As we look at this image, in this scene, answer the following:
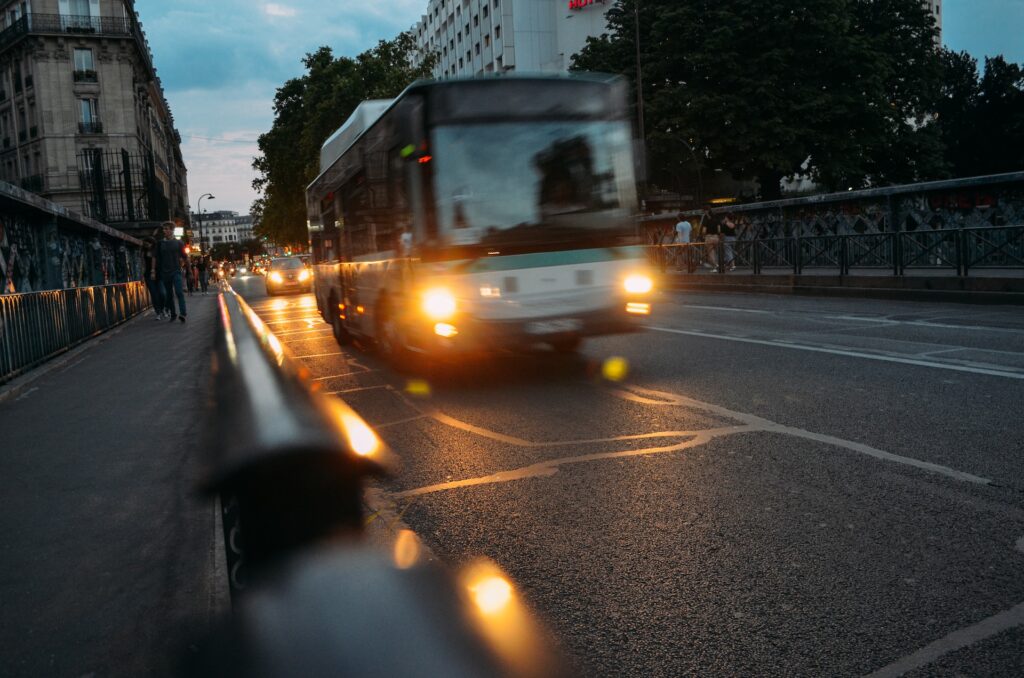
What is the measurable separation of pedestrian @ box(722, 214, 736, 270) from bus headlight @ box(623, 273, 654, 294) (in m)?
16.3

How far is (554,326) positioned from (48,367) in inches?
278

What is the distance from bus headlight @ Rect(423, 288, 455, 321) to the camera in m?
7.85

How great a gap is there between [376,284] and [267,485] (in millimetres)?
4896

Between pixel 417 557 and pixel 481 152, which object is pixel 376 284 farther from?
pixel 417 557

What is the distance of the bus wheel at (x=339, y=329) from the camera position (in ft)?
41.9

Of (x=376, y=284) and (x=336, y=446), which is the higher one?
(x=376, y=284)

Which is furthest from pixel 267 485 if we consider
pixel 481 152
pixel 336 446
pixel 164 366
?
pixel 164 366

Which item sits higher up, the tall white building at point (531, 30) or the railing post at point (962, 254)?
the tall white building at point (531, 30)

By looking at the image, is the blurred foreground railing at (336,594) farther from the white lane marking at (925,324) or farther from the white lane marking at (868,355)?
the white lane marking at (925,324)

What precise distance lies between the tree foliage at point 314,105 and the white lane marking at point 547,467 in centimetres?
4455

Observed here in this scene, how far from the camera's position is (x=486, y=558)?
3.69m

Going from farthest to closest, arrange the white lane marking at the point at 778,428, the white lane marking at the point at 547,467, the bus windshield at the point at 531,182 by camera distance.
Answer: the bus windshield at the point at 531,182, the white lane marking at the point at 547,467, the white lane marking at the point at 778,428

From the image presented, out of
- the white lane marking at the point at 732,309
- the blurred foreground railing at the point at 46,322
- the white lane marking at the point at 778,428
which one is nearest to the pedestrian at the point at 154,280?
the blurred foreground railing at the point at 46,322

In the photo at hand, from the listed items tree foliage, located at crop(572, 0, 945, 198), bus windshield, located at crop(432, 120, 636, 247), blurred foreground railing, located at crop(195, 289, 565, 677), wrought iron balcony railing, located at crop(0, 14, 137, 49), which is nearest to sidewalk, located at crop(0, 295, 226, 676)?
blurred foreground railing, located at crop(195, 289, 565, 677)
